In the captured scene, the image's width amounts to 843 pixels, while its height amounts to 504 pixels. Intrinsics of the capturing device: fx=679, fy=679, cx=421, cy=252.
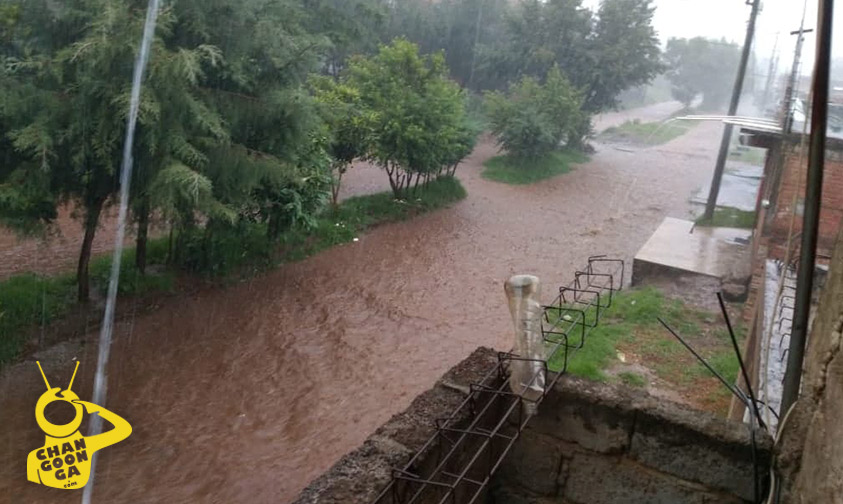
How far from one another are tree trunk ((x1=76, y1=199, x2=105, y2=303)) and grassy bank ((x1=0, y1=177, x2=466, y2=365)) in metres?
0.18

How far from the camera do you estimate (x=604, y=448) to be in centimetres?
270

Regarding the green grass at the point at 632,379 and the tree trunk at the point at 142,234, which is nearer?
the green grass at the point at 632,379

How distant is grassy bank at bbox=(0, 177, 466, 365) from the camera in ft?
28.1

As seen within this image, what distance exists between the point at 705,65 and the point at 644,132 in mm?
10912

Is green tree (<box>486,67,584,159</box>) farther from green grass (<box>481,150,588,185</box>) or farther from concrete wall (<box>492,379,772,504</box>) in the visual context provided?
concrete wall (<box>492,379,772,504</box>)

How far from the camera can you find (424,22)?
94.1 feet

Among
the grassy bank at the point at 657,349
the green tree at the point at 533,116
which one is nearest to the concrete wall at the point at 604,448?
the grassy bank at the point at 657,349

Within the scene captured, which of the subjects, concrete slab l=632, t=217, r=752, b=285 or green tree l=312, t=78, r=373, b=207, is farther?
green tree l=312, t=78, r=373, b=207

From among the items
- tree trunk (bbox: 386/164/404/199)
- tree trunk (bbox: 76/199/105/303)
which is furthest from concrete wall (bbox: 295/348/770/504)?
tree trunk (bbox: 386/164/404/199)

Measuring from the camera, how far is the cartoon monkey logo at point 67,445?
6.20 meters

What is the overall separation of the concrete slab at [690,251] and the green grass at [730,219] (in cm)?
51

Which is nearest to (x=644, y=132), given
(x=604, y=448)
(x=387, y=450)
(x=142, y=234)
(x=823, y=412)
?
(x=142, y=234)

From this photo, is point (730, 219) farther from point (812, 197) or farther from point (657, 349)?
point (812, 197)

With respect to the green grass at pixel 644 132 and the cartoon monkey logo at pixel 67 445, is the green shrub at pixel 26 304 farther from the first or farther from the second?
the green grass at pixel 644 132
